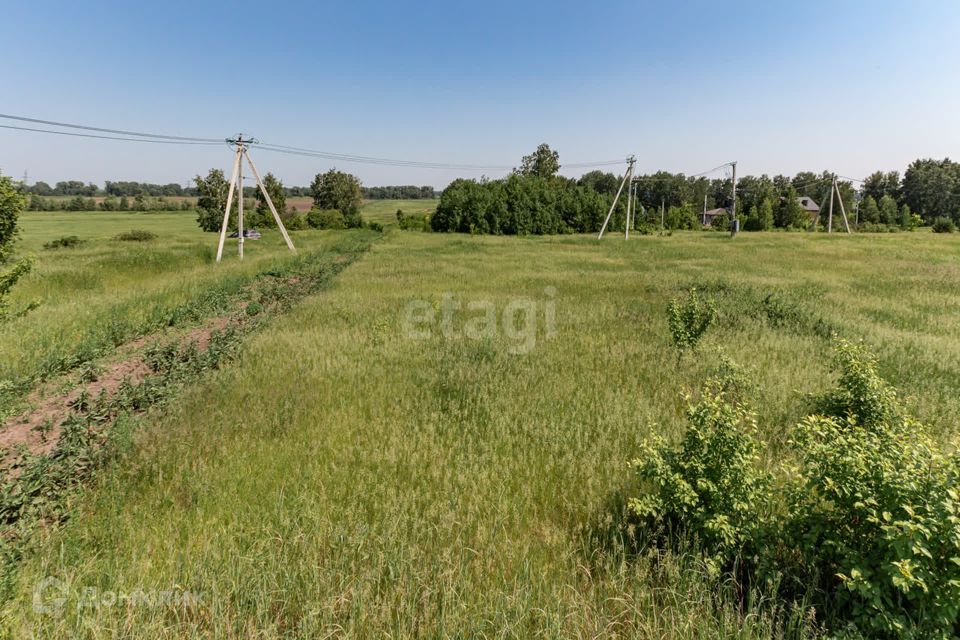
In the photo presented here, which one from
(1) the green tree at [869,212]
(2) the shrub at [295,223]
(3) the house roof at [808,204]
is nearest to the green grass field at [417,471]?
(2) the shrub at [295,223]

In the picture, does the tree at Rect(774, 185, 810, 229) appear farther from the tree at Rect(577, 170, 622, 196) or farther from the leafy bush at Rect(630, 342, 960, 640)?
the leafy bush at Rect(630, 342, 960, 640)

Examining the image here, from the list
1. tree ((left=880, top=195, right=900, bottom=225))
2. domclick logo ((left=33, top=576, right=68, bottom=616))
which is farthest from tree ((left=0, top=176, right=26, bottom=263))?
tree ((left=880, top=195, right=900, bottom=225))

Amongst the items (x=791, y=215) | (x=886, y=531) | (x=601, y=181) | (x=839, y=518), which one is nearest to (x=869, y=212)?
(x=791, y=215)

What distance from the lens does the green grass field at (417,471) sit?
2875 mm

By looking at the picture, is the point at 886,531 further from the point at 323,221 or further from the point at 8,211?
the point at 323,221

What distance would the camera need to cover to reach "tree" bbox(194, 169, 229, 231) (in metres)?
61.5

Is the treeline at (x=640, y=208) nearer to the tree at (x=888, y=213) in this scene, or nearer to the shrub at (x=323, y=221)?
the tree at (x=888, y=213)

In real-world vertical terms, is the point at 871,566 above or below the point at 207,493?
above

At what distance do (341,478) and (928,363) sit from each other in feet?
35.1

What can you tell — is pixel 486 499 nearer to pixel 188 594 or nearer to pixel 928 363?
pixel 188 594

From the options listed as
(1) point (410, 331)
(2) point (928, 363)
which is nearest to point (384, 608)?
(1) point (410, 331)

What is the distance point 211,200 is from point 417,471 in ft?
237

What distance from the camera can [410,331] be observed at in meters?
11.0

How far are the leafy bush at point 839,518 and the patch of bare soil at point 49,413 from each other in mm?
6615
